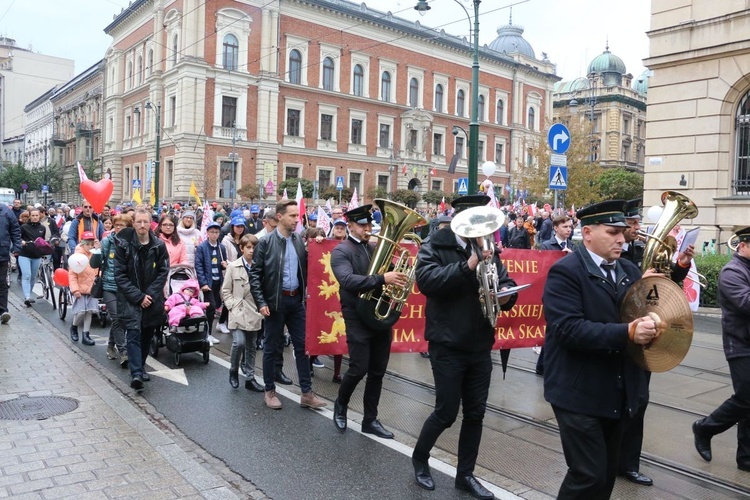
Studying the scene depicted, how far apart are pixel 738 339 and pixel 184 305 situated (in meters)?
6.43

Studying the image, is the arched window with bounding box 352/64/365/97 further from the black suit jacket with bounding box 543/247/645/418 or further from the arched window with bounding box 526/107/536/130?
the black suit jacket with bounding box 543/247/645/418

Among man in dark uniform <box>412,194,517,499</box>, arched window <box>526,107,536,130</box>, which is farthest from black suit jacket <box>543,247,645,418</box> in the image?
arched window <box>526,107,536,130</box>

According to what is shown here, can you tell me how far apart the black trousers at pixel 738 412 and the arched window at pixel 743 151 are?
13.3 meters

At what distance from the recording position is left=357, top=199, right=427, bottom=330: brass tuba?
5.40m

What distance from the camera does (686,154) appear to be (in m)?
17.4

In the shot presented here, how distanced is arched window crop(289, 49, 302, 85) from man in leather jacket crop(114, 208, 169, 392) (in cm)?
4617

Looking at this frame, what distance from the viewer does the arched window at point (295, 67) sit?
5128 cm

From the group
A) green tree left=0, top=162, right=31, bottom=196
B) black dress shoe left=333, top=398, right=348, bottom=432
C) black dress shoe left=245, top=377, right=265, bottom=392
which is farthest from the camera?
green tree left=0, top=162, right=31, bottom=196

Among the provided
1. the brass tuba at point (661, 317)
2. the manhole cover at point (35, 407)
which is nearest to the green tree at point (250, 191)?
the manhole cover at point (35, 407)

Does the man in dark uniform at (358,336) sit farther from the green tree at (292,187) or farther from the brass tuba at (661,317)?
the green tree at (292,187)

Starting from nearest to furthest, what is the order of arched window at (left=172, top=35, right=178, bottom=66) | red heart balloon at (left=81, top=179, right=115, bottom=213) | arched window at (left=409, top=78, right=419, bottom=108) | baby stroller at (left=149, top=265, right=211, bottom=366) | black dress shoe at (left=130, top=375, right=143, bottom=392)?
1. black dress shoe at (left=130, top=375, right=143, bottom=392)
2. baby stroller at (left=149, top=265, right=211, bottom=366)
3. red heart balloon at (left=81, top=179, right=115, bottom=213)
4. arched window at (left=172, top=35, right=178, bottom=66)
5. arched window at (left=409, top=78, right=419, bottom=108)

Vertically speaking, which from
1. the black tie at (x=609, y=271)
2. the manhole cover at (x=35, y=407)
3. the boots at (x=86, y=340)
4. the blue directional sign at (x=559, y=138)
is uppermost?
the blue directional sign at (x=559, y=138)

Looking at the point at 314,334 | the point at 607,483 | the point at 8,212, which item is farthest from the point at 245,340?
the point at 8,212

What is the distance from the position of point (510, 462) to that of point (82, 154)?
7175 cm
